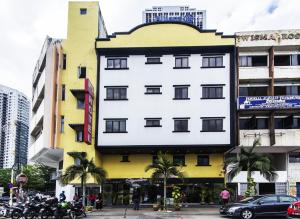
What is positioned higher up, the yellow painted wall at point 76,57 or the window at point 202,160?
the yellow painted wall at point 76,57

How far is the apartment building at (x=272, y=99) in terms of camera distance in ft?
145

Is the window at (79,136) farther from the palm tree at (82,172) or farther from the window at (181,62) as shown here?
the window at (181,62)

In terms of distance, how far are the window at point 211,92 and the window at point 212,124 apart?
7.00 feet

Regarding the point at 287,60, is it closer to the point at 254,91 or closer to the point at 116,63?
the point at 254,91

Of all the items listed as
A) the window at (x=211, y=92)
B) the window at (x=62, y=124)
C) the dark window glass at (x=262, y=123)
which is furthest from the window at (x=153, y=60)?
the dark window glass at (x=262, y=123)

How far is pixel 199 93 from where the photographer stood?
44750 millimetres

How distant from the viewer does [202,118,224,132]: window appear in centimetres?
4399

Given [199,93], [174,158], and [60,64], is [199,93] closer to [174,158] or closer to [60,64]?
[174,158]

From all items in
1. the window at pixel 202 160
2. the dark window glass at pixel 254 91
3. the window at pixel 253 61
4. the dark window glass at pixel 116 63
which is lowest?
the window at pixel 202 160

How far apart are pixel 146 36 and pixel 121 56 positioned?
9.99ft

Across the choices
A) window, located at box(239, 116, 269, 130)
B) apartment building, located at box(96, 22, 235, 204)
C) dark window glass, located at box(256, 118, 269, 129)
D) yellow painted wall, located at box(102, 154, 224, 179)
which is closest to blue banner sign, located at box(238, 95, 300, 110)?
apartment building, located at box(96, 22, 235, 204)

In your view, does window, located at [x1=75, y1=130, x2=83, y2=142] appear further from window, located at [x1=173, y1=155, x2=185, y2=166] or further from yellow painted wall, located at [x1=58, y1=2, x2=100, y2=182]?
window, located at [x1=173, y1=155, x2=185, y2=166]

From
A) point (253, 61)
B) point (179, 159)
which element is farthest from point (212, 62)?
point (179, 159)

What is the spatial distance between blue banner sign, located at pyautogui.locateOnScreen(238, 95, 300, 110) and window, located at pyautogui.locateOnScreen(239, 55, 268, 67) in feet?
14.5
